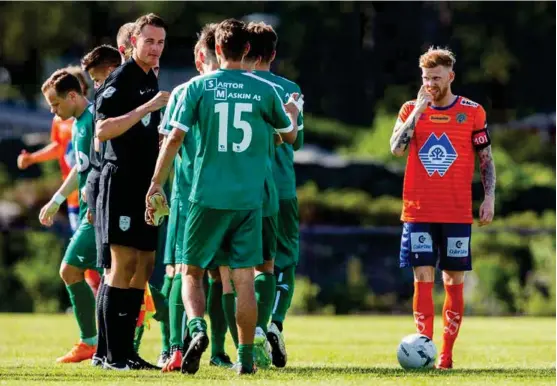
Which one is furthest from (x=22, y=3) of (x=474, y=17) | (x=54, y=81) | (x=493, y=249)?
(x=54, y=81)

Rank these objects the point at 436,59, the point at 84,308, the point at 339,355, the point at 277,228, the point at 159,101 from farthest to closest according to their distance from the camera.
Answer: the point at 339,355 < the point at 84,308 < the point at 436,59 < the point at 277,228 < the point at 159,101

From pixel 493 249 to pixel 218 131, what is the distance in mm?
14174

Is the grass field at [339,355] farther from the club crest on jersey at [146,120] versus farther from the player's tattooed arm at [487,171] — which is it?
the club crest on jersey at [146,120]

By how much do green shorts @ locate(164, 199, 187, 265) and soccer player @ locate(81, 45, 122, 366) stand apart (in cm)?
43

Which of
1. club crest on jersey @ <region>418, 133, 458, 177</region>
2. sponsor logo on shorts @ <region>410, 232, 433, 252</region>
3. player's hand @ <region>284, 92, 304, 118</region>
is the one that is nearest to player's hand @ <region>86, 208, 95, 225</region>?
player's hand @ <region>284, 92, 304, 118</region>

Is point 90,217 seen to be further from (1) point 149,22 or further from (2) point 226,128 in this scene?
(2) point 226,128

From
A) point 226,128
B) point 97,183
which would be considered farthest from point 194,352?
point 97,183

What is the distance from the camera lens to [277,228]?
10773mm

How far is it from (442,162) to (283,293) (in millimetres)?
1570

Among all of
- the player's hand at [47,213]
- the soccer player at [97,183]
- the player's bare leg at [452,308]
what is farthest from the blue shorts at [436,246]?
the player's hand at [47,213]

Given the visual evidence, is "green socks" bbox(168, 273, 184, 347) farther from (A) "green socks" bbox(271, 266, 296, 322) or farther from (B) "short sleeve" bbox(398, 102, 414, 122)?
(B) "short sleeve" bbox(398, 102, 414, 122)

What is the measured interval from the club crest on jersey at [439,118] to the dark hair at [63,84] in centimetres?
279

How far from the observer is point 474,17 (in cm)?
4541

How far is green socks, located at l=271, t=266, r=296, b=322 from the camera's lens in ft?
36.3
